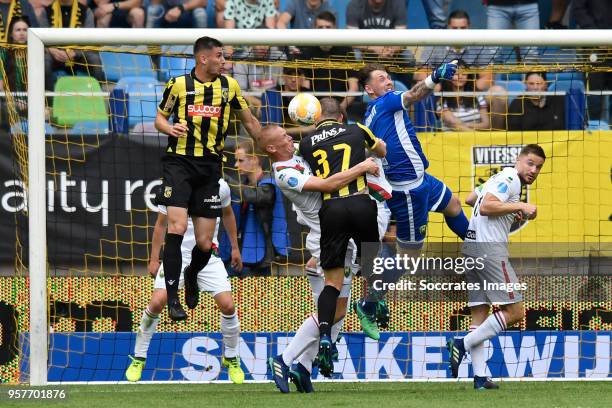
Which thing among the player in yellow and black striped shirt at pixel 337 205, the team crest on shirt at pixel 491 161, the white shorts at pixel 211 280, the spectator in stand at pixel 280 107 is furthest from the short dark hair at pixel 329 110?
the team crest on shirt at pixel 491 161

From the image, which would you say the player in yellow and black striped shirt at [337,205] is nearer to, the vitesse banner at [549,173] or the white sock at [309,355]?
the white sock at [309,355]

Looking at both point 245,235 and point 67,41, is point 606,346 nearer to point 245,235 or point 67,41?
point 245,235

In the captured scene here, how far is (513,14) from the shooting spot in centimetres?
1627

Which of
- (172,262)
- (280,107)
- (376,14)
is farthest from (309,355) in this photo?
Answer: (376,14)

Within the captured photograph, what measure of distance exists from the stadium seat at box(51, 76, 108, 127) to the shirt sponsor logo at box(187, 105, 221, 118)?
3.36 metres

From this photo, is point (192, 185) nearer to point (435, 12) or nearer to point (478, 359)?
point (478, 359)

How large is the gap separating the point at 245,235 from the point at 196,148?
2700 mm

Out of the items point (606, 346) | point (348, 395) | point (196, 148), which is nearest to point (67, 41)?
point (196, 148)

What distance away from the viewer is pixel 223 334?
Result: 10.8 meters

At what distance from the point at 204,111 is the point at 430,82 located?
1806mm

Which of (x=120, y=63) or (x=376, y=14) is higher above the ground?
(x=376, y=14)

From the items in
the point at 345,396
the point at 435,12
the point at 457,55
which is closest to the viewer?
the point at 345,396

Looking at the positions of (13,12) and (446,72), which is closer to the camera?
(446,72)

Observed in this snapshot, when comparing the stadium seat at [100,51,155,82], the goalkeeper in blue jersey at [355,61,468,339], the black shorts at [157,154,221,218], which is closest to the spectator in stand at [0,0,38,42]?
the stadium seat at [100,51,155,82]
